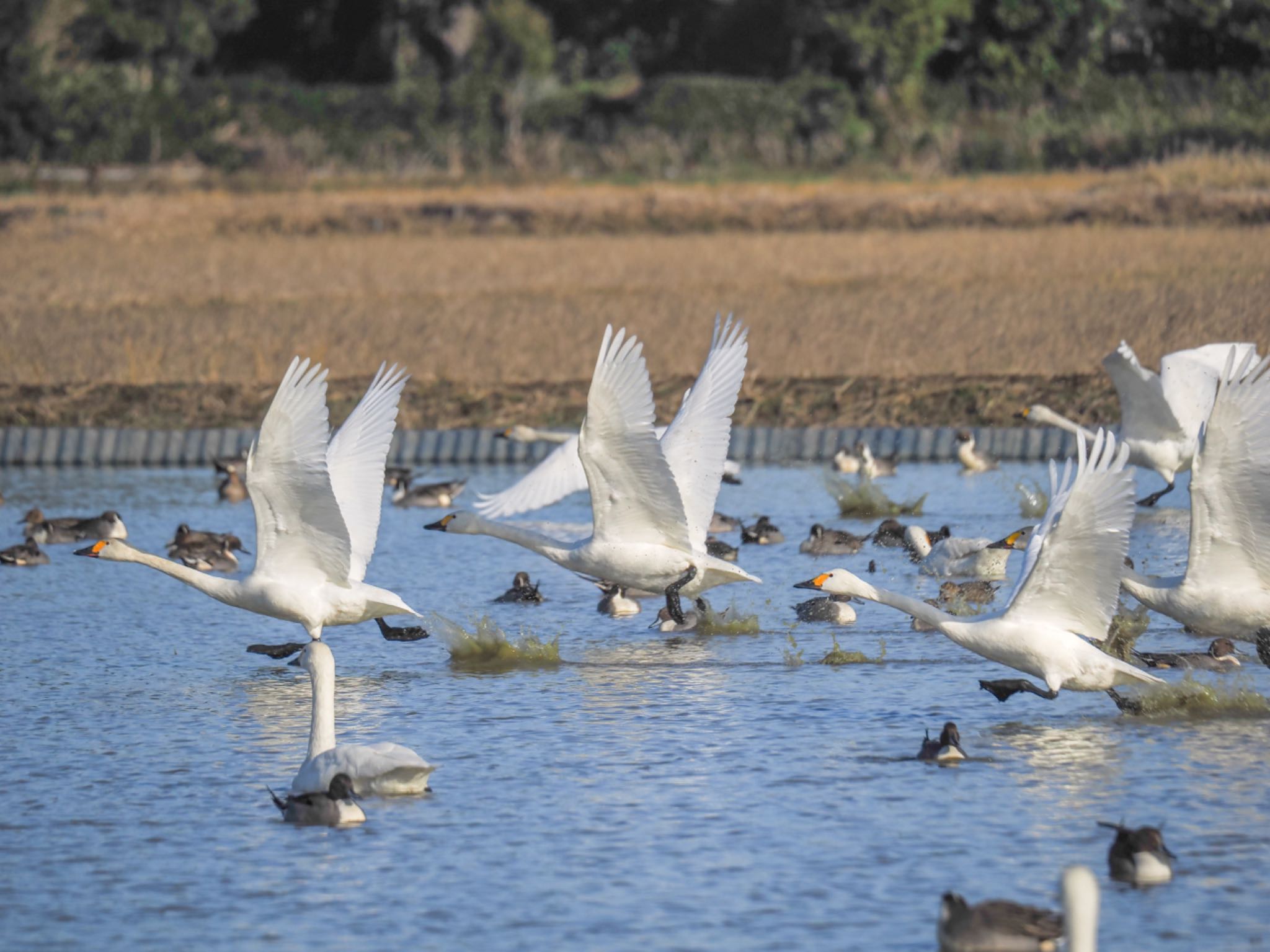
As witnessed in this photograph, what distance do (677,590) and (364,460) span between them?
1.71 meters

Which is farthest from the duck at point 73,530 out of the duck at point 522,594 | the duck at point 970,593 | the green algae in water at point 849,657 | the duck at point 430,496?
the green algae in water at point 849,657

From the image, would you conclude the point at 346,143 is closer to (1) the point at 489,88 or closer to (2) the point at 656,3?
(1) the point at 489,88

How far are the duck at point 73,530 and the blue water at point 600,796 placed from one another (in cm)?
255

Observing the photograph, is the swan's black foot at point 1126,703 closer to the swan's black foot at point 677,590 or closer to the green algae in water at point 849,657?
the green algae in water at point 849,657

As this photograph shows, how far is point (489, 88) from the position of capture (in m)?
51.5

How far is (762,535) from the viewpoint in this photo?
1389 centimetres

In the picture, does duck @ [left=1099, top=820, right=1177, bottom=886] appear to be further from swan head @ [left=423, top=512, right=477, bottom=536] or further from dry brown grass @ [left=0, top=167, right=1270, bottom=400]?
dry brown grass @ [left=0, top=167, right=1270, bottom=400]

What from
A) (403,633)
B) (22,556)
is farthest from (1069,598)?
(22,556)

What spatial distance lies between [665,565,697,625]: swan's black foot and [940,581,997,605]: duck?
153 centimetres

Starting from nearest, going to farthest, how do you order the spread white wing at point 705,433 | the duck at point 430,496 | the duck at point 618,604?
the spread white wing at point 705,433
the duck at point 618,604
the duck at point 430,496

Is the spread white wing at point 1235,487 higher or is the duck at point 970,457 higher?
the spread white wing at point 1235,487

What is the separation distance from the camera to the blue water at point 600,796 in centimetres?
624

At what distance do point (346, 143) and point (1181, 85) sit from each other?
19.1m

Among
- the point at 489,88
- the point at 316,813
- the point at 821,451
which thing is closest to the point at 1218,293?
the point at 821,451
